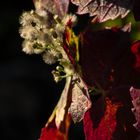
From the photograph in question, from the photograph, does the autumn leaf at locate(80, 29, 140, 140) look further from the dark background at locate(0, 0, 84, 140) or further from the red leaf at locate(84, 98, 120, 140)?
the dark background at locate(0, 0, 84, 140)

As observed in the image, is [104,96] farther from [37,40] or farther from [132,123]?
[37,40]

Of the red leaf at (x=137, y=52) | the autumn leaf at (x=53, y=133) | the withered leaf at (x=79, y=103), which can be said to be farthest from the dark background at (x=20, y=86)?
the red leaf at (x=137, y=52)

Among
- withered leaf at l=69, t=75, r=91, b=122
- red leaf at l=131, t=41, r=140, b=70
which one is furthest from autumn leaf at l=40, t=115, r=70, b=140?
red leaf at l=131, t=41, r=140, b=70

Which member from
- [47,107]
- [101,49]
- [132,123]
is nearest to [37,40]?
[101,49]

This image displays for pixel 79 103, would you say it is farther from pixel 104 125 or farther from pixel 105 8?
pixel 105 8

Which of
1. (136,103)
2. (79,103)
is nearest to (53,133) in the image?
(79,103)

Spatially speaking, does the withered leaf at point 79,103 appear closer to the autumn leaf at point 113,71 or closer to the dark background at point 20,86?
the autumn leaf at point 113,71
